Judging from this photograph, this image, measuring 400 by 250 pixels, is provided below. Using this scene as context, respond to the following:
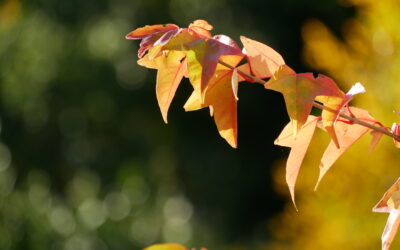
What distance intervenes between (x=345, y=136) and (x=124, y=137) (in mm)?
4979

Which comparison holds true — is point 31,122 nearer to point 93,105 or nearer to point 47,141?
point 47,141

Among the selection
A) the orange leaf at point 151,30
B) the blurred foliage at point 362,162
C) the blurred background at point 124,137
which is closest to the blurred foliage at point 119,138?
the blurred background at point 124,137

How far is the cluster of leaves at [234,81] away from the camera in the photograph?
1.61 feet

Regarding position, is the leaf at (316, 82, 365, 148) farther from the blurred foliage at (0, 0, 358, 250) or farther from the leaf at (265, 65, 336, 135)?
the blurred foliage at (0, 0, 358, 250)

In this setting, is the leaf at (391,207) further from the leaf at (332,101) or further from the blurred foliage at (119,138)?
the blurred foliage at (119,138)

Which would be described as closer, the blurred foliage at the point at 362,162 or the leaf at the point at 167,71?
the leaf at the point at 167,71

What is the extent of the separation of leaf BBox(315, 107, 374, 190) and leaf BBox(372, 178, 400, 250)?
51 millimetres

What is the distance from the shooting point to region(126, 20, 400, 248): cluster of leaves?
0.49 m

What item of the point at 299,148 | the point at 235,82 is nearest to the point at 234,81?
the point at 235,82

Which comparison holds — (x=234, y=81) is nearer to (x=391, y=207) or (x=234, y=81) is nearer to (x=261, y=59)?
(x=261, y=59)

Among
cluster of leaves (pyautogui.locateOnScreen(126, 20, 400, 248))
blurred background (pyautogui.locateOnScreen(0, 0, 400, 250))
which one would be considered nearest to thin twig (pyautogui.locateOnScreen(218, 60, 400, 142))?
cluster of leaves (pyautogui.locateOnScreen(126, 20, 400, 248))

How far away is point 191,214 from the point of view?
522 centimetres

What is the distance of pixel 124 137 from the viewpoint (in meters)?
5.53

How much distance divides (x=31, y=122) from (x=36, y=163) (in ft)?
1.13
